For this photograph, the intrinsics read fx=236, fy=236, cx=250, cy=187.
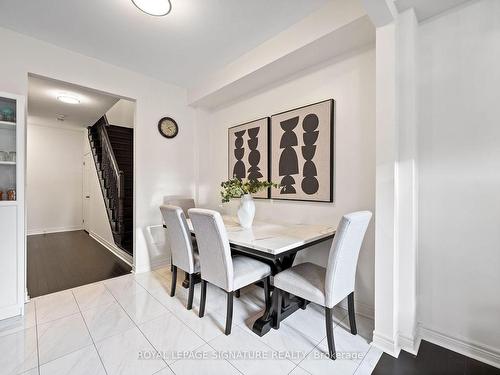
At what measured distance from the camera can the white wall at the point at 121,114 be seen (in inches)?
189

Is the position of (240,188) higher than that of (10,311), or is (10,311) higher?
(240,188)

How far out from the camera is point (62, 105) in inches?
166

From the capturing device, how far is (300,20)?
2.14 m

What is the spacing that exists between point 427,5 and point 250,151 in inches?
81.0

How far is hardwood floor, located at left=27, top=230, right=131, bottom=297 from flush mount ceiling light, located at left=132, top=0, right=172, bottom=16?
2941mm

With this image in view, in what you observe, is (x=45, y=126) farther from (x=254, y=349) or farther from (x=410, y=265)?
(x=410, y=265)

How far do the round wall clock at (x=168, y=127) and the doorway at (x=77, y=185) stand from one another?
52 centimetres

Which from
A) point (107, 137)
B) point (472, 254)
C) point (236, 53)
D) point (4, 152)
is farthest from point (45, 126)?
point (472, 254)

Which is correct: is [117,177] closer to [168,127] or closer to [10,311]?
[168,127]

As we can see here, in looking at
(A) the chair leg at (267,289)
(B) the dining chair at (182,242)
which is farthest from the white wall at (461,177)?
(B) the dining chair at (182,242)

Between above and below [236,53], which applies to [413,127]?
below

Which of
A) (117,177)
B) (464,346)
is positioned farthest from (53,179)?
(464,346)

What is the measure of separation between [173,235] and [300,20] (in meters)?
2.34

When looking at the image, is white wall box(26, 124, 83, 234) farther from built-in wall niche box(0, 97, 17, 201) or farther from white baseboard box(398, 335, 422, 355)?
white baseboard box(398, 335, 422, 355)
